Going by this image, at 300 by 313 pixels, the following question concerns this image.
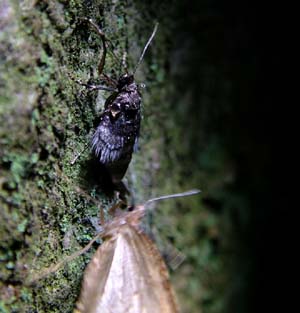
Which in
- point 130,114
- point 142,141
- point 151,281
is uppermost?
point 130,114

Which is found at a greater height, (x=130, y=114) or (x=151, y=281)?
(x=130, y=114)

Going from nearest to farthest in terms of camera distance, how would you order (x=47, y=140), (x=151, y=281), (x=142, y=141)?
(x=47, y=140) < (x=151, y=281) < (x=142, y=141)

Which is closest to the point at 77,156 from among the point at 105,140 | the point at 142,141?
the point at 105,140

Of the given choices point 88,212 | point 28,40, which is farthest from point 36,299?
point 28,40

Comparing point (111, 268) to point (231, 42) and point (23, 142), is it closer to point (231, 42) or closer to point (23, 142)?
point (23, 142)

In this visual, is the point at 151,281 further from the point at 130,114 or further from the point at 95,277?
the point at 130,114

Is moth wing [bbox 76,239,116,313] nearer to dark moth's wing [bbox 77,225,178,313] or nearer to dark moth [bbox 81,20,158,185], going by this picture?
dark moth's wing [bbox 77,225,178,313]
